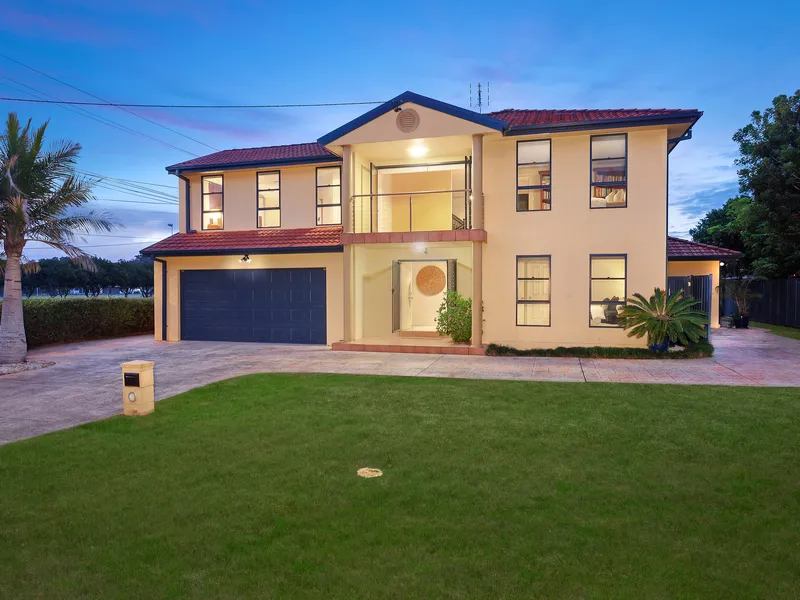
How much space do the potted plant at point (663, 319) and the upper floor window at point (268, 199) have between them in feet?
34.8

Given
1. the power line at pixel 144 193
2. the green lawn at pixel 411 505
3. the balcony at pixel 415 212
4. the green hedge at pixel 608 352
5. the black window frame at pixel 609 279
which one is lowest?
the green lawn at pixel 411 505

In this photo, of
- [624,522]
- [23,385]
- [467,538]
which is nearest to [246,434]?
[467,538]

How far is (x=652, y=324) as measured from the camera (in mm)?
12133

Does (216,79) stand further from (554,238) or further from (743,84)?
(743,84)

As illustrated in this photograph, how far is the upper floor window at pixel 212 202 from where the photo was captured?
17.3 metres

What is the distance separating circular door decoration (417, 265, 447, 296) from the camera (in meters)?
17.0

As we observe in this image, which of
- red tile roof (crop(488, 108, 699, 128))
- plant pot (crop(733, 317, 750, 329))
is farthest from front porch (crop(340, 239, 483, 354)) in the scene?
plant pot (crop(733, 317, 750, 329))

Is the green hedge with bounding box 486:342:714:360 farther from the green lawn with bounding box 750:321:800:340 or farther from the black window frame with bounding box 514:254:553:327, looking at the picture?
the green lawn with bounding box 750:321:800:340

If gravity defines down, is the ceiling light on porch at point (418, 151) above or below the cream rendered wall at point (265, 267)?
above

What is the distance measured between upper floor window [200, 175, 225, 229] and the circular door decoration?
683 centimetres

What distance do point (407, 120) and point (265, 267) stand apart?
6.21m

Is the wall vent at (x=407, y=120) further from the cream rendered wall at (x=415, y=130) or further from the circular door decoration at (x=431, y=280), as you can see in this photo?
the circular door decoration at (x=431, y=280)

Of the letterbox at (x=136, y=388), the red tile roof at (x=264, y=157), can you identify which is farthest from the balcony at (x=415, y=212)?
the letterbox at (x=136, y=388)

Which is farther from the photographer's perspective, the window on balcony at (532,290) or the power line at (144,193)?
the power line at (144,193)
